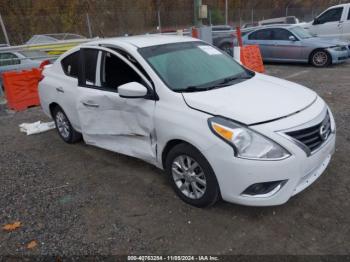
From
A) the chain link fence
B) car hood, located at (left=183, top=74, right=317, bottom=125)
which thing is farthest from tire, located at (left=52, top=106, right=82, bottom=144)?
the chain link fence

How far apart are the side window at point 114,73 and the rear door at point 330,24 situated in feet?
36.6

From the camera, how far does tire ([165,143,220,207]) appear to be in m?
2.93

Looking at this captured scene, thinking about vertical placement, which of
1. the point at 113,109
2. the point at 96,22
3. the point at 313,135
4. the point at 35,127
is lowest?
the point at 35,127

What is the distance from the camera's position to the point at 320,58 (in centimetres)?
1024

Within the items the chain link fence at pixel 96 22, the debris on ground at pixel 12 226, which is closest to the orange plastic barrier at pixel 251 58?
the debris on ground at pixel 12 226

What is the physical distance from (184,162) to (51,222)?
1502mm

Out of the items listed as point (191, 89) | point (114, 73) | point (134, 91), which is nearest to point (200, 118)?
point (191, 89)

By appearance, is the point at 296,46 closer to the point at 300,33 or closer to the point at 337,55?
the point at 300,33

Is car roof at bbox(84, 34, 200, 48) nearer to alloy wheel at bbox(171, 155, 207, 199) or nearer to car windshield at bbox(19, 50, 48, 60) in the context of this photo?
alloy wheel at bbox(171, 155, 207, 199)

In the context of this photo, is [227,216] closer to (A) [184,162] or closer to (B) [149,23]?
(A) [184,162]

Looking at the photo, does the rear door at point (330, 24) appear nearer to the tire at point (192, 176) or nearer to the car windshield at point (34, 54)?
the car windshield at point (34, 54)

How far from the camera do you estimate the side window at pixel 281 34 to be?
35.5ft

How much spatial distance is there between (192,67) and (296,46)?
816 centimetres

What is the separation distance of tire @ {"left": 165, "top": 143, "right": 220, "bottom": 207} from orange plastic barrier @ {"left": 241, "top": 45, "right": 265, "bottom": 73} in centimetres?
671
